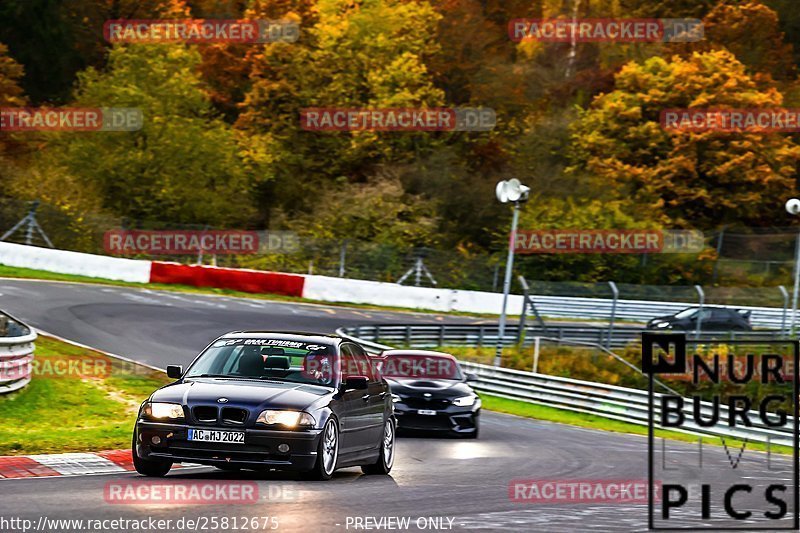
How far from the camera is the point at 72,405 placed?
1836cm

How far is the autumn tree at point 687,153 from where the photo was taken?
57938 millimetres

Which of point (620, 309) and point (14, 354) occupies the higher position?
point (620, 309)

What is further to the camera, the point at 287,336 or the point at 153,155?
the point at 153,155

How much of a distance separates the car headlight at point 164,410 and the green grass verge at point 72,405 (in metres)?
2.76

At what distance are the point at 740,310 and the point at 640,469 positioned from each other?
21357 millimetres

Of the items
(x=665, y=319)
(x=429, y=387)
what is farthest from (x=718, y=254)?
(x=429, y=387)

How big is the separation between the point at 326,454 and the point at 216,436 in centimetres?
112

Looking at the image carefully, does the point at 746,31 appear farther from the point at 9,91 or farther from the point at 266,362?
the point at 266,362

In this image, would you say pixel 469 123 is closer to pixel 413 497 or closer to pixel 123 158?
pixel 123 158

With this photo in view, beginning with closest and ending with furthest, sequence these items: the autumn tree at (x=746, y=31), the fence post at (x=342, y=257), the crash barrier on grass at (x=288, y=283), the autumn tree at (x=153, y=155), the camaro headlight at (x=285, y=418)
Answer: the camaro headlight at (x=285, y=418) < the crash barrier on grass at (x=288, y=283) < the fence post at (x=342, y=257) < the autumn tree at (x=153, y=155) < the autumn tree at (x=746, y=31)

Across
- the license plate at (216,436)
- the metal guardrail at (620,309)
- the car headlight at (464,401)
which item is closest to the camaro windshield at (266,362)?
the license plate at (216,436)

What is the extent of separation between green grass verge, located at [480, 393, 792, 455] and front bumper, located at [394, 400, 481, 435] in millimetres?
5632

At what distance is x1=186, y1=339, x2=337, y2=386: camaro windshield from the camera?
12453mm

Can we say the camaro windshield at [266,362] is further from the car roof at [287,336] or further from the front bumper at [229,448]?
the front bumper at [229,448]
